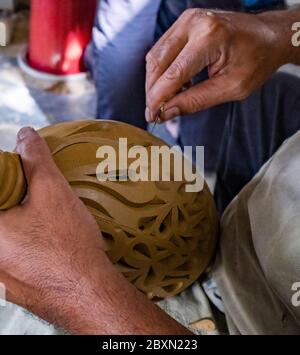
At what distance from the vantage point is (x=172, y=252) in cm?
83

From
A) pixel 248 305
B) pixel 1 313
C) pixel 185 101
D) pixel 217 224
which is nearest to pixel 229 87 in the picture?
pixel 185 101

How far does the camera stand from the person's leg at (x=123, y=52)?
5.25ft

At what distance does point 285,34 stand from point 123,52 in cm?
80

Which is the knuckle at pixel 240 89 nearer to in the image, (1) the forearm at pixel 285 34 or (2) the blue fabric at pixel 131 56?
(1) the forearm at pixel 285 34

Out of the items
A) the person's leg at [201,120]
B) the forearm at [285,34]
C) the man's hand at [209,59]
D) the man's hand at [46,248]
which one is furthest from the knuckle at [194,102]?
the person's leg at [201,120]

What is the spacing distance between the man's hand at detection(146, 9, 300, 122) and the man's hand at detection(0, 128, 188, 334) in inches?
10.2

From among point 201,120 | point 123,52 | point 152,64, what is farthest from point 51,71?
point 152,64

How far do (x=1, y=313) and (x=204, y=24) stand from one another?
1.73 ft

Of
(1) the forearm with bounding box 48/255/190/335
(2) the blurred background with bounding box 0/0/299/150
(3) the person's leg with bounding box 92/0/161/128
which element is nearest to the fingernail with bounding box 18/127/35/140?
(1) the forearm with bounding box 48/255/190/335

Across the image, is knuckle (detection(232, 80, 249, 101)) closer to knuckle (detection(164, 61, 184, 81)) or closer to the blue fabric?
knuckle (detection(164, 61, 184, 81))

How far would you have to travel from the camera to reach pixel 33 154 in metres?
0.70

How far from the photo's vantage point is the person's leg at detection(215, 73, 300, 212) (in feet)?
3.58

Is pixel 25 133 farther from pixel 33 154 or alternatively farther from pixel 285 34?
pixel 285 34

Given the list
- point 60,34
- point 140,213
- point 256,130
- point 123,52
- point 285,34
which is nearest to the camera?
point 140,213
